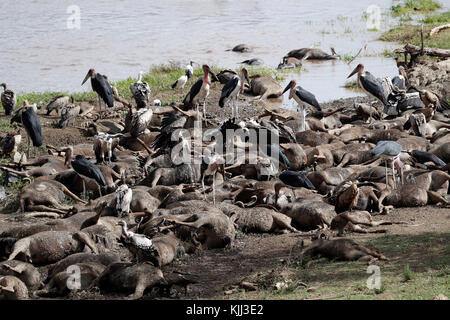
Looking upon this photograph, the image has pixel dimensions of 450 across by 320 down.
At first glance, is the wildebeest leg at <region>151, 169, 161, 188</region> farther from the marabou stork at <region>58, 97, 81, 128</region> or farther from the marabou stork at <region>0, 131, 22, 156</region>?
the marabou stork at <region>58, 97, 81, 128</region>

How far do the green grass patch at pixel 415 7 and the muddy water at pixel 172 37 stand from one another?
126 centimetres

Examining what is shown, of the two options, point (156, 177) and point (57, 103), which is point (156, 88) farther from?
point (156, 177)

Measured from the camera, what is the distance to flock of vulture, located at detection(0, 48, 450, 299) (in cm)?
809

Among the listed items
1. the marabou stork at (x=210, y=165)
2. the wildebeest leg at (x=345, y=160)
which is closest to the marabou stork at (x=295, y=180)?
the marabou stork at (x=210, y=165)

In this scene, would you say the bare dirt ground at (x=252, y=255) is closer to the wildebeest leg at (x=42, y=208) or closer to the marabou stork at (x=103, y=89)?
the wildebeest leg at (x=42, y=208)

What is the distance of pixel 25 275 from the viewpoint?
773cm

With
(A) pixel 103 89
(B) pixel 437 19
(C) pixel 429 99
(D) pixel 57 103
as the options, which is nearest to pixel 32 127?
(D) pixel 57 103

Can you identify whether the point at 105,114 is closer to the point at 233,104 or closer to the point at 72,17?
the point at 233,104

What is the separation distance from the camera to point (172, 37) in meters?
27.4

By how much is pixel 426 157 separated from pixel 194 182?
342 centimetres

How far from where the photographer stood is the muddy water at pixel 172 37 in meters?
21.7
